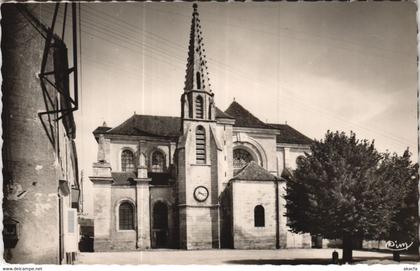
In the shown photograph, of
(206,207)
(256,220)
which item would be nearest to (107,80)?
(206,207)

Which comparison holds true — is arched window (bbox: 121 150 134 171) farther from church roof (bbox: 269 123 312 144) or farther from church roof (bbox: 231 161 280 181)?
church roof (bbox: 269 123 312 144)

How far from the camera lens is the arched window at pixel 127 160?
30938mm

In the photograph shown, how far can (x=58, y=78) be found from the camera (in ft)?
43.6

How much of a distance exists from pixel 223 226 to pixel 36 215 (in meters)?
15.9

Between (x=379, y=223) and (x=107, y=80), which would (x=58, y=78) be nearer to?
(x=107, y=80)

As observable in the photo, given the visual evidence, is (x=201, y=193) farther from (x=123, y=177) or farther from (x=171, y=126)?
(x=171, y=126)

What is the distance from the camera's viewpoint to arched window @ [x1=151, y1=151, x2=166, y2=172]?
3191 centimetres

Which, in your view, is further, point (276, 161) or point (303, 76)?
point (276, 161)

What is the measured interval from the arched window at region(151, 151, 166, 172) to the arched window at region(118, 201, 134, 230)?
4871 mm

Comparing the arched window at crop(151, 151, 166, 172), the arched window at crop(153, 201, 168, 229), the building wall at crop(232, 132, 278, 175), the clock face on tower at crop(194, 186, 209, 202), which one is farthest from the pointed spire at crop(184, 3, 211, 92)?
the arched window at crop(153, 201, 168, 229)

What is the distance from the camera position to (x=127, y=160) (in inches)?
1224

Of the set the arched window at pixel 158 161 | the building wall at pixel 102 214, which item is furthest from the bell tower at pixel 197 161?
the arched window at pixel 158 161

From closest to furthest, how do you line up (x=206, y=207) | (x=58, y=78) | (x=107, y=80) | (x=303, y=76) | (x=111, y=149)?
(x=58, y=78) → (x=107, y=80) → (x=303, y=76) → (x=206, y=207) → (x=111, y=149)

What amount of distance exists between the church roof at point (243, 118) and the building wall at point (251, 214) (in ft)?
19.8
